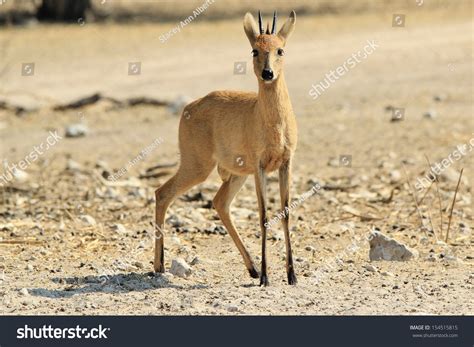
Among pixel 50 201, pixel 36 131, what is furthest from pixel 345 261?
pixel 36 131

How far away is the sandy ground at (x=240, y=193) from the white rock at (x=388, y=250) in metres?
0.15

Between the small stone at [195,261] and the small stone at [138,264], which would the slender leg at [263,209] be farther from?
the small stone at [138,264]

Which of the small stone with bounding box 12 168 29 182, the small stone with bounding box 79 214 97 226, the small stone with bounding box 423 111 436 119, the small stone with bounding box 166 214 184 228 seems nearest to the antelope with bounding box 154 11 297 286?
the small stone with bounding box 166 214 184 228

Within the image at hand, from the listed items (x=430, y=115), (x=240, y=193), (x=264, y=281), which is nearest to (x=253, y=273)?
(x=264, y=281)

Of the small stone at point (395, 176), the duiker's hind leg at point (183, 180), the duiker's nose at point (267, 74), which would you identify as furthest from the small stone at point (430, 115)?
the duiker's nose at point (267, 74)

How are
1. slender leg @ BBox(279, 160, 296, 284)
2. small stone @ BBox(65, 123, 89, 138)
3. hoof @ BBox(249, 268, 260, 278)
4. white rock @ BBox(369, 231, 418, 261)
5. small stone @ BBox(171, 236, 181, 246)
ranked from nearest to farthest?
slender leg @ BBox(279, 160, 296, 284) < hoof @ BBox(249, 268, 260, 278) < white rock @ BBox(369, 231, 418, 261) < small stone @ BBox(171, 236, 181, 246) < small stone @ BBox(65, 123, 89, 138)

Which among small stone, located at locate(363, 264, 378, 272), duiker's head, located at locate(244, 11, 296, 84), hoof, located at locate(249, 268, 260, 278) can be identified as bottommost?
hoof, located at locate(249, 268, 260, 278)

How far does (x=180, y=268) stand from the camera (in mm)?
9344

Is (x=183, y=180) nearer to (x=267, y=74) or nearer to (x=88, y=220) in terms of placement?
(x=267, y=74)

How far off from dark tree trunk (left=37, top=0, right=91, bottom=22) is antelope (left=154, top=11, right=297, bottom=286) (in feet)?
61.9

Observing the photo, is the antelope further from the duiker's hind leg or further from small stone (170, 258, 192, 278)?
small stone (170, 258, 192, 278)

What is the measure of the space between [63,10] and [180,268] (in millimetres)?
19713

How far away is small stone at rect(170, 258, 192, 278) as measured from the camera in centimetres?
934

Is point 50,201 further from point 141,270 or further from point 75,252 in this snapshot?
point 141,270
